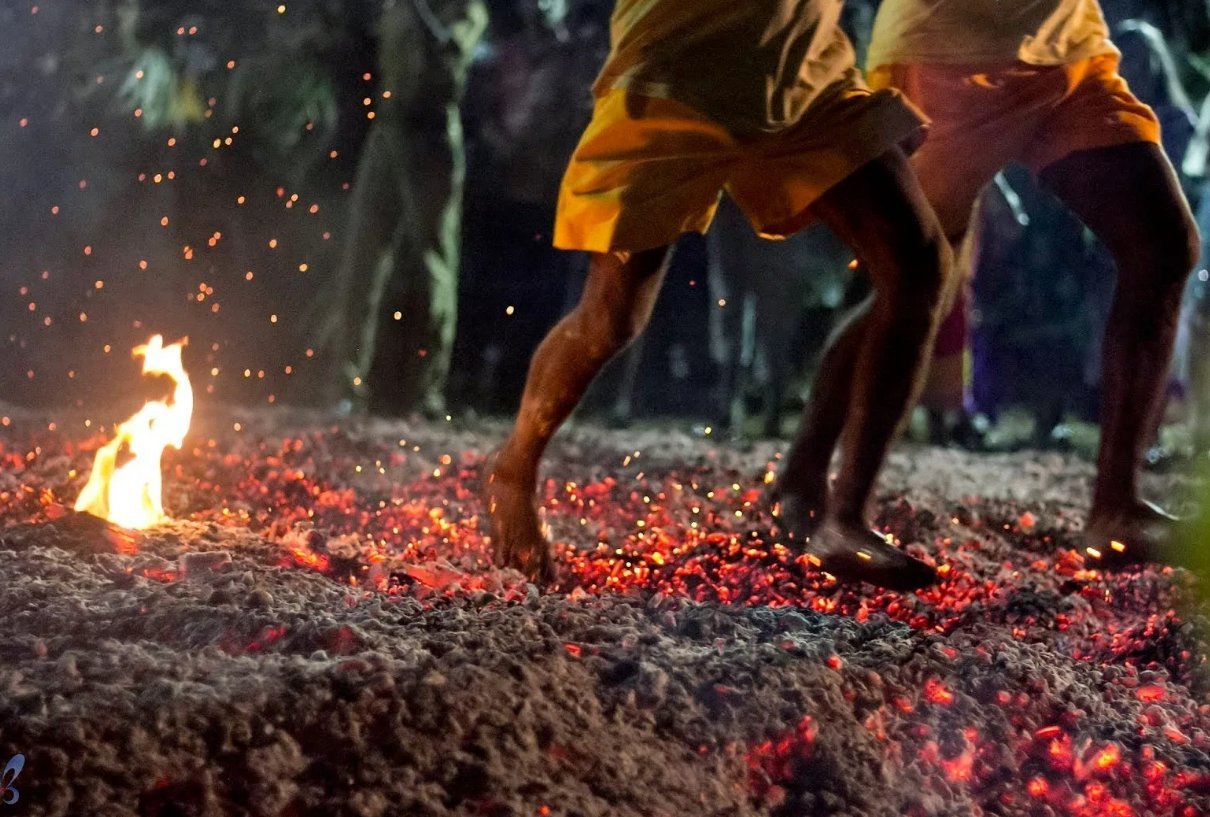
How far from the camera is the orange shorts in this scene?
319 cm

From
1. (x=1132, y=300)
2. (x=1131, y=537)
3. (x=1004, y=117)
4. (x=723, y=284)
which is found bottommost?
(x=1131, y=537)

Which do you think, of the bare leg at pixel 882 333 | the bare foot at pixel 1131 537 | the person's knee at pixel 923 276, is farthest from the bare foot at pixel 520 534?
the bare foot at pixel 1131 537

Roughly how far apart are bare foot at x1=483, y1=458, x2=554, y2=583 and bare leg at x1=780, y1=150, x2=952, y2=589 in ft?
2.31

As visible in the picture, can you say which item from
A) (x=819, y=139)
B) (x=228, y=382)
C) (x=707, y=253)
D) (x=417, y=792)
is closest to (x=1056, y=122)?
(x=819, y=139)

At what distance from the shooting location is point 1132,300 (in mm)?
3234

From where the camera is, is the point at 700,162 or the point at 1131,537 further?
the point at 1131,537

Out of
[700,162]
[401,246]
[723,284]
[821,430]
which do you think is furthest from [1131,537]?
[401,246]

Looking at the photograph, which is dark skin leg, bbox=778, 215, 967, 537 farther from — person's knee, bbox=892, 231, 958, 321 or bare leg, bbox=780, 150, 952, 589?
person's knee, bbox=892, 231, 958, 321

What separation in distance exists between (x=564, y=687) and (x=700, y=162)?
146 centimetres

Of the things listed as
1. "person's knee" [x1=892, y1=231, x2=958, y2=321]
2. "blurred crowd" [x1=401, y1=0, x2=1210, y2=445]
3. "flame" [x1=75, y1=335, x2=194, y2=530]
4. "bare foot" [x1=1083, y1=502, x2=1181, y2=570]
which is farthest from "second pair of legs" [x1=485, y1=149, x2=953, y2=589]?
"blurred crowd" [x1=401, y1=0, x2=1210, y2=445]

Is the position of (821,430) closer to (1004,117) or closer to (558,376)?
(558,376)

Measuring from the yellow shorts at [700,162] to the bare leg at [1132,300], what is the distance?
0.67 m

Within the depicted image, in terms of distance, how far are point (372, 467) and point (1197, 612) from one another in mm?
3248

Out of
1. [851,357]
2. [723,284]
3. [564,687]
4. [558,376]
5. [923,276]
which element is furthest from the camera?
[723,284]
